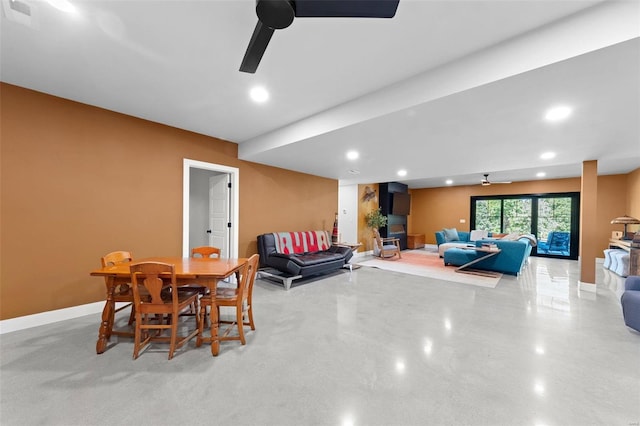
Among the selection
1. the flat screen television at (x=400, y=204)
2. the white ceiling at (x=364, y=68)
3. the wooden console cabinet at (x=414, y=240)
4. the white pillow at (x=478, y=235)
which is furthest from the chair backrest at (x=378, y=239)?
the white ceiling at (x=364, y=68)

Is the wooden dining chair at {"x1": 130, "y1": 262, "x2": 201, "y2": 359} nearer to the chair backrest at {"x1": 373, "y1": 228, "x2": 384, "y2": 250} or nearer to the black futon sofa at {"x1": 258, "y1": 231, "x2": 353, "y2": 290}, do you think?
the black futon sofa at {"x1": 258, "y1": 231, "x2": 353, "y2": 290}

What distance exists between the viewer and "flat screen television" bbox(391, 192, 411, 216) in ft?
29.9

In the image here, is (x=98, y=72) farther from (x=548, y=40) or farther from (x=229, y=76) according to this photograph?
(x=548, y=40)

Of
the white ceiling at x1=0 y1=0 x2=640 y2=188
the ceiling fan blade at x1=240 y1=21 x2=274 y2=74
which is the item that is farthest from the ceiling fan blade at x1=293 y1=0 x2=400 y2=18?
the white ceiling at x1=0 y1=0 x2=640 y2=188

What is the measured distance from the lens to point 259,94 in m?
2.73

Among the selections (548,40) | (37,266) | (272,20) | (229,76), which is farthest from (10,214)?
(548,40)

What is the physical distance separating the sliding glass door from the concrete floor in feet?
19.2

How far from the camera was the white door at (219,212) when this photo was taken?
182 inches

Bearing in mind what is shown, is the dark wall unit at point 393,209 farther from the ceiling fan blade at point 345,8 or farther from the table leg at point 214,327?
the ceiling fan blade at point 345,8

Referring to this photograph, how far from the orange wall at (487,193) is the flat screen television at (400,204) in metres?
1.38

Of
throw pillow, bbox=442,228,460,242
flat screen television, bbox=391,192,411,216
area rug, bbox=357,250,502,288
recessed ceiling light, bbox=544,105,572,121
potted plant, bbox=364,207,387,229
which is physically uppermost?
recessed ceiling light, bbox=544,105,572,121

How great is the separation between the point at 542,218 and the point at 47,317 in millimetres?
11623

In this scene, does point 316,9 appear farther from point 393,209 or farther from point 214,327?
point 393,209

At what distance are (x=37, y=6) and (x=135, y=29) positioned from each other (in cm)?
54
